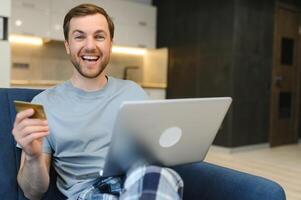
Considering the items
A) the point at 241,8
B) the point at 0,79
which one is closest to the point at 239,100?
the point at 241,8

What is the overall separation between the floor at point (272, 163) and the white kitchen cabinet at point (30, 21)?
8.33 feet

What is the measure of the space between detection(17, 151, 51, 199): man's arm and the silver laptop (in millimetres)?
225

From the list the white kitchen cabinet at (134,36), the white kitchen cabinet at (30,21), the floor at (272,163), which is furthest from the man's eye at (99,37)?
the white kitchen cabinet at (134,36)

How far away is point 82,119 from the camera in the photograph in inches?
45.8

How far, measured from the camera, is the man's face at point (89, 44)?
1.21 metres

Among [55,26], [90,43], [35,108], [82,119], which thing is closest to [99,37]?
[90,43]

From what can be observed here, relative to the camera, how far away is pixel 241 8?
171 inches

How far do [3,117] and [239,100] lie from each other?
11.7ft

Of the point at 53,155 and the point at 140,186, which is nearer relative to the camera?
the point at 140,186

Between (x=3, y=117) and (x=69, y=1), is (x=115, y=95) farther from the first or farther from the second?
(x=69, y=1)

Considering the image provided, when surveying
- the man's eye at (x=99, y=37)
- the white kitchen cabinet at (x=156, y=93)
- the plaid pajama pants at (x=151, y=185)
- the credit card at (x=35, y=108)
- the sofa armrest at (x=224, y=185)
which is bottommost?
the sofa armrest at (x=224, y=185)

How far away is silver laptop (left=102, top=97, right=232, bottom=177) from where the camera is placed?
0.84 m

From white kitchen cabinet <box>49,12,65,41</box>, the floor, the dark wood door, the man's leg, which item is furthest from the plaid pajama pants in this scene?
the dark wood door

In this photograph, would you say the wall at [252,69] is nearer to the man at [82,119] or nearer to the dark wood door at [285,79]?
the dark wood door at [285,79]
